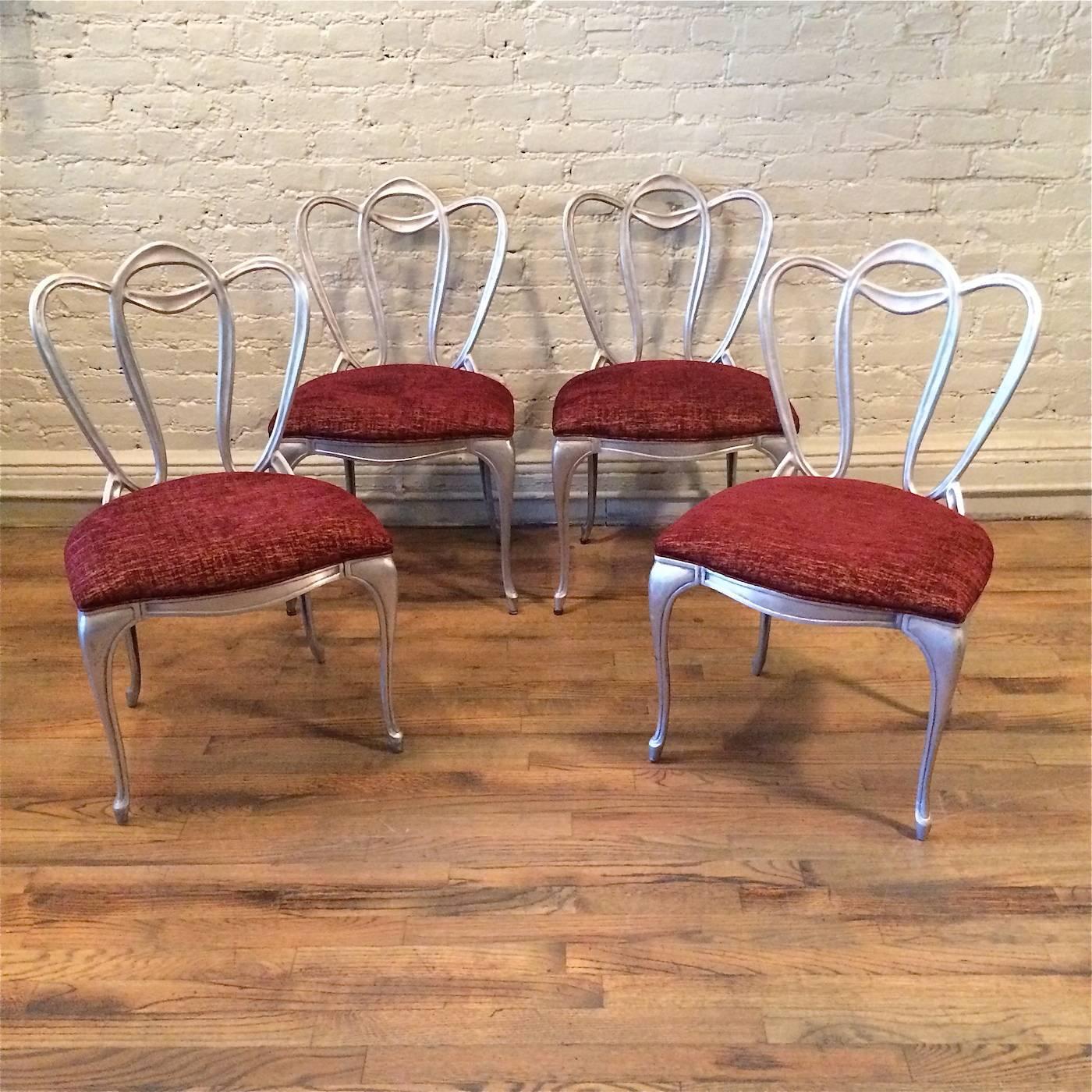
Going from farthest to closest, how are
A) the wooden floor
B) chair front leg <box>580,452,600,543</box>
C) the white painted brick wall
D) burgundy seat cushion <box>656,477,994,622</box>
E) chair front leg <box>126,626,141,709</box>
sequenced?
chair front leg <box>580,452,600,543</box> < the white painted brick wall < chair front leg <box>126,626,141,709</box> < burgundy seat cushion <box>656,477,994,622</box> < the wooden floor

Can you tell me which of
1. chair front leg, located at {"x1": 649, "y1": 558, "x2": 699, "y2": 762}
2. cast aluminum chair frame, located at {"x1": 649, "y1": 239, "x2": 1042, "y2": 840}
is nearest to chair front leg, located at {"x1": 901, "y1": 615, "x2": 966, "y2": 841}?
cast aluminum chair frame, located at {"x1": 649, "y1": 239, "x2": 1042, "y2": 840}

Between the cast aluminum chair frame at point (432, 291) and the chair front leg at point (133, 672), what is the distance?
52 cm

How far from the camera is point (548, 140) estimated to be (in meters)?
2.32

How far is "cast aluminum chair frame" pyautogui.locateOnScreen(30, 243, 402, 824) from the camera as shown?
1.46m

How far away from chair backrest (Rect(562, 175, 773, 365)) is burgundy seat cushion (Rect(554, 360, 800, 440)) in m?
0.27

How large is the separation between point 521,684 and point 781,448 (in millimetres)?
779

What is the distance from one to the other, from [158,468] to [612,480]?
1300 millimetres

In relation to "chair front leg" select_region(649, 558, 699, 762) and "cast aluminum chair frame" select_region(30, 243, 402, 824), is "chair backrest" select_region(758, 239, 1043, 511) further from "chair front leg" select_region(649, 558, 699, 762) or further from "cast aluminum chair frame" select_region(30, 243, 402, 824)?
"cast aluminum chair frame" select_region(30, 243, 402, 824)

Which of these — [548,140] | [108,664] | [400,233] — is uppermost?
[548,140]

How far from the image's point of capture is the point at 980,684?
1.94 metres

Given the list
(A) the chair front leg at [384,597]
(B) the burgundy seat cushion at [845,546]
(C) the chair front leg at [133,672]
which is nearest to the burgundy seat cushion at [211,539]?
(A) the chair front leg at [384,597]

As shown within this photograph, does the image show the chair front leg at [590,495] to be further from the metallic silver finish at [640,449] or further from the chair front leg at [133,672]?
the chair front leg at [133,672]

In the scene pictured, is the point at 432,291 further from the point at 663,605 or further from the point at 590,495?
the point at 663,605

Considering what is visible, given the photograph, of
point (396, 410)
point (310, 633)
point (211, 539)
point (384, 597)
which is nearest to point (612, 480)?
point (396, 410)
